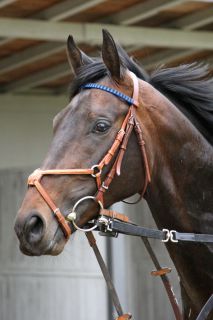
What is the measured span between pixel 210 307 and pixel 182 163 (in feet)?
2.09

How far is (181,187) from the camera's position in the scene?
401 cm

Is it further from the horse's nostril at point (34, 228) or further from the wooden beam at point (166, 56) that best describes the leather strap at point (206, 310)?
the wooden beam at point (166, 56)

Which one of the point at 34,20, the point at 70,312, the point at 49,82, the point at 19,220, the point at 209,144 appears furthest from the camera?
the point at 49,82

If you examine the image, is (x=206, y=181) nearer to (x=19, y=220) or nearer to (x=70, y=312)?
(x=19, y=220)

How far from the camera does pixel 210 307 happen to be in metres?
3.89

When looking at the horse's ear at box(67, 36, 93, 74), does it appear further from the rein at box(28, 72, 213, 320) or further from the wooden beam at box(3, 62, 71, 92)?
the wooden beam at box(3, 62, 71, 92)

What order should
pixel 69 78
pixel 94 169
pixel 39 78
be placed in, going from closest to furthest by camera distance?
pixel 94 169 < pixel 39 78 < pixel 69 78

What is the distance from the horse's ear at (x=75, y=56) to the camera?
4051 millimetres

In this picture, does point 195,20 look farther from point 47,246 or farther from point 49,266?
point 47,246

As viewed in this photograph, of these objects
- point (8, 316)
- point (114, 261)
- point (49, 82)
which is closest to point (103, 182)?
point (114, 261)

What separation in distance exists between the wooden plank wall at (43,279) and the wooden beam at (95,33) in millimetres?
1825

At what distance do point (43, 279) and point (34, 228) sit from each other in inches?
217

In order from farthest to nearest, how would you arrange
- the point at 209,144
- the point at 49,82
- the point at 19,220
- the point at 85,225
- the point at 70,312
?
the point at 49,82, the point at 70,312, the point at 209,144, the point at 85,225, the point at 19,220

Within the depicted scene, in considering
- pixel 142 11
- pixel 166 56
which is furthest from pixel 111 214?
pixel 166 56
